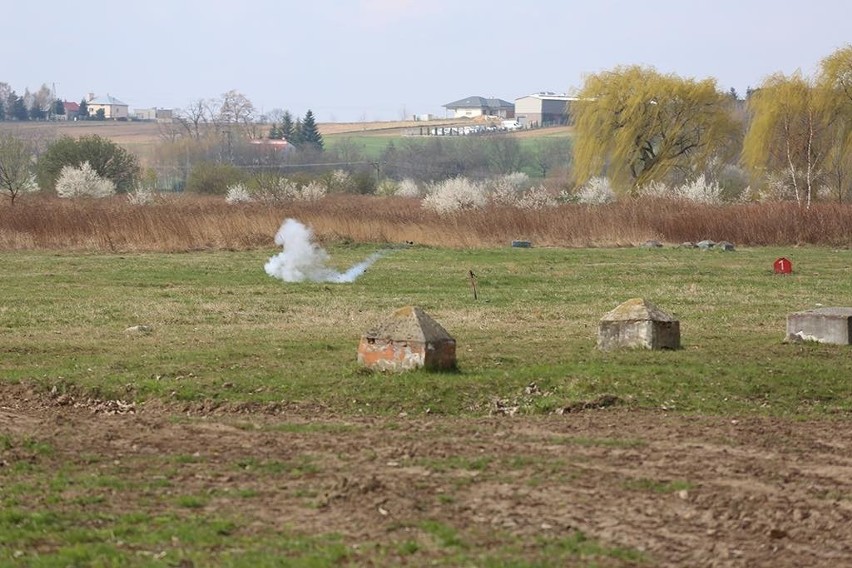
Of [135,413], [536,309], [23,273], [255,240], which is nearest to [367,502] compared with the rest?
[135,413]

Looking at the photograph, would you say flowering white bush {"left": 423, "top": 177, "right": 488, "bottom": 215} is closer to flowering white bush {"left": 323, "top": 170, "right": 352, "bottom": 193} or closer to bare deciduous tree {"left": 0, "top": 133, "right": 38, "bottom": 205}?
flowering white bush {"left": 323, "top": 170, "right": 352, "bottom": 193}

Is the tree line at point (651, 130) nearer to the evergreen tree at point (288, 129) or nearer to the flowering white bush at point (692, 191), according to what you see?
the flowering white bush at point (692, 191)

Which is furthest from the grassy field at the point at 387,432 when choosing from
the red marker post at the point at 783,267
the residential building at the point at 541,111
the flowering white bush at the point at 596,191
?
the residential building at the point at 541,111

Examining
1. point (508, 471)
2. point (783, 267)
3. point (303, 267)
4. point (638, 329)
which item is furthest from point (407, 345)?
point (783, 267)

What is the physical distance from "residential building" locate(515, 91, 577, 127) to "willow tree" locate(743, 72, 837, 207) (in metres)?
119

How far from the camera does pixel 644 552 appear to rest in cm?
712

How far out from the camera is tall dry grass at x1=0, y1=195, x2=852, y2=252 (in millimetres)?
35375

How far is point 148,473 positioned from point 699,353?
24.8 feet

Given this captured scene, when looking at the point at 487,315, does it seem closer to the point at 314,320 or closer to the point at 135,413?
the point at 314,320

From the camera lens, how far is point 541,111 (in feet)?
605

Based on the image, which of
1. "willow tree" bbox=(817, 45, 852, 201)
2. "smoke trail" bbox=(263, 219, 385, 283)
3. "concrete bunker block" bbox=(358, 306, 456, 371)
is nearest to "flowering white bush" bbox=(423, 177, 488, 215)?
"willow tree" bbox=(817, 45, 852, 201)

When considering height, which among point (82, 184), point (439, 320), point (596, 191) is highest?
point (82, 184)

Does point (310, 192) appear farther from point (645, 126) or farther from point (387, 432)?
point (387, 432)

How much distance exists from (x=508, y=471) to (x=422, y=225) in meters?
30.3
